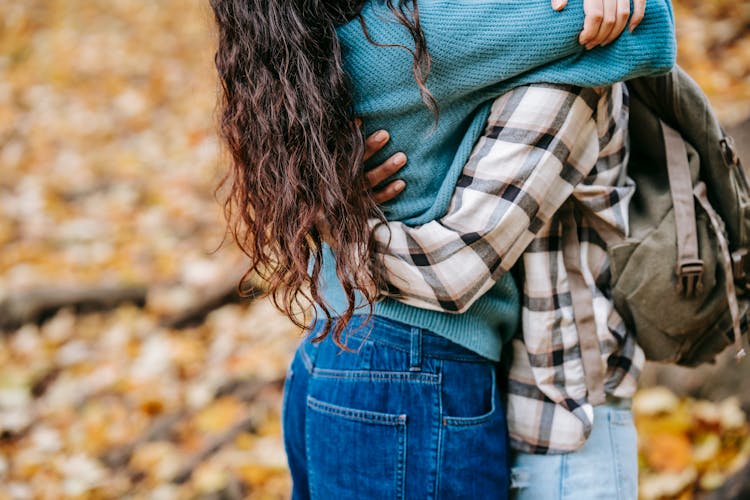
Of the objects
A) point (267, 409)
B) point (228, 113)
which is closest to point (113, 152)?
point (267, 409)

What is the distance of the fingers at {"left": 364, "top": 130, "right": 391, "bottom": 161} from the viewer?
3.92ft

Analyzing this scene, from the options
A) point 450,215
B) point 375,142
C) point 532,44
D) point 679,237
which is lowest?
point 679,237

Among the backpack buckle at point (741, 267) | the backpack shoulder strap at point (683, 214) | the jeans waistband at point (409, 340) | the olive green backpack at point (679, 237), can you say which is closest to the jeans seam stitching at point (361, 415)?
the jeans waistband at point (409, 340)

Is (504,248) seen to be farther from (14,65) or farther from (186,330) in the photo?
(14,65)

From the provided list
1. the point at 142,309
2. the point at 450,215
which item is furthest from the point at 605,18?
the point at 142,309

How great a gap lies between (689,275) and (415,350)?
1.77ft

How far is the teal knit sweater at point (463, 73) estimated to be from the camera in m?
1.06

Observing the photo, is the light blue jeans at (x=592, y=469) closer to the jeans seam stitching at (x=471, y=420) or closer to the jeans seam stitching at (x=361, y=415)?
the jeans seam stitching at (x=471, y=420)

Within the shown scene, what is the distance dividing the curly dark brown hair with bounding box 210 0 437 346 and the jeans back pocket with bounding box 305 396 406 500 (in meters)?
0.17

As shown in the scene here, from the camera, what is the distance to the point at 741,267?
1.27 m

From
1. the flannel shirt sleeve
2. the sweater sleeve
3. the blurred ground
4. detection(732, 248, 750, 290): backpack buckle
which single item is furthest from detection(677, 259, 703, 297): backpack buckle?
the blurred ground

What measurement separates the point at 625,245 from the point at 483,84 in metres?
0.43

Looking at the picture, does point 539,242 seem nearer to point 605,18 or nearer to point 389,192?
point 389,192

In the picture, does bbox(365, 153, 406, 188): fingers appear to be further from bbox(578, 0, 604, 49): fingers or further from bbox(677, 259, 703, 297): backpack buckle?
bbox(677, 259, 703, 297): backpack buckle
